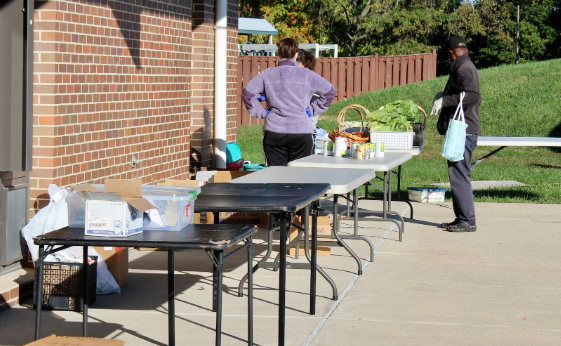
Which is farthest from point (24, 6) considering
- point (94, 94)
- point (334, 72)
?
point (334, 72)

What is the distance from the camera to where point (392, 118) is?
30.8 feet

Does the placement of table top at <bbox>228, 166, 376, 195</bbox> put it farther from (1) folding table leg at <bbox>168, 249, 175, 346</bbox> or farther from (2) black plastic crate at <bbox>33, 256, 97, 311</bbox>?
(2) black plastic crate at <bbox>33, 256, 97, 311</bbox>

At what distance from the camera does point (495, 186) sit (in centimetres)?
1342

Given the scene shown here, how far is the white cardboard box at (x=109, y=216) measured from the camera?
4227 millimetres

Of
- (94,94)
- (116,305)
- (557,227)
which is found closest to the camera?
(116,305)

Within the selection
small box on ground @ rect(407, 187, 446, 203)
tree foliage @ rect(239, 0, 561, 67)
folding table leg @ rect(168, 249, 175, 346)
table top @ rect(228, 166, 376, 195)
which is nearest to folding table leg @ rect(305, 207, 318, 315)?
table top @ rect(228, 166, 376, 195)

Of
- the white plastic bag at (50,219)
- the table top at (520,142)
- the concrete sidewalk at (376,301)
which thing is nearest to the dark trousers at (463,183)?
the concrete sidewalk at (376,301)

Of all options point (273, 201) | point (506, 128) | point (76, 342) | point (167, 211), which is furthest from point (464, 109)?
point (506, 128)

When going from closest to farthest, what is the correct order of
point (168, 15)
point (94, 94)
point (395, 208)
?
point (94, 94), point (168, 15), point (395, 208)

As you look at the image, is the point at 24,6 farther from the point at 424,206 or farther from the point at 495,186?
the point at 495,186

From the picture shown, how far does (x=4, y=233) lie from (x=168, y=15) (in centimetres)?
380

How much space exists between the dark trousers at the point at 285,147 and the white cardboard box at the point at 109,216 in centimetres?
407

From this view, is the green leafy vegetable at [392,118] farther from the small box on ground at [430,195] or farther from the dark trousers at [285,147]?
the small box on ground at [430,195]

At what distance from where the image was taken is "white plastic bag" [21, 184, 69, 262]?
6.41 m
